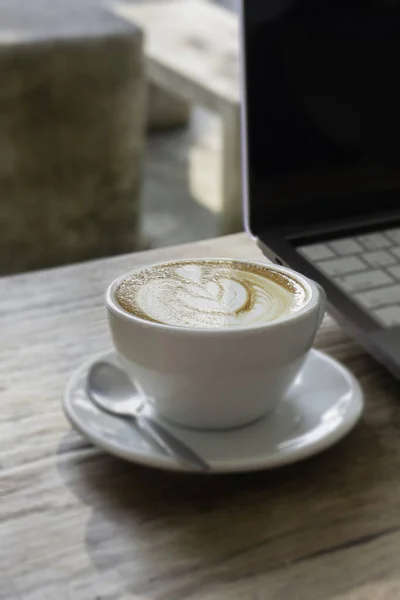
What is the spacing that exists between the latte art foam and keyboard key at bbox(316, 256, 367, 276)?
94 millimetres

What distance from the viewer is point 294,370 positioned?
0.36 m

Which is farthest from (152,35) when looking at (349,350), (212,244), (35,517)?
(35,517)

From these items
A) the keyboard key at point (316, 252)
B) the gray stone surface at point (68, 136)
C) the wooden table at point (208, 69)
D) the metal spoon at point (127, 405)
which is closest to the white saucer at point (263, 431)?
the metal spoon at point (127, 405)

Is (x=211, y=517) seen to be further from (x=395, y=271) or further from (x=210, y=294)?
(x=395, y=271)

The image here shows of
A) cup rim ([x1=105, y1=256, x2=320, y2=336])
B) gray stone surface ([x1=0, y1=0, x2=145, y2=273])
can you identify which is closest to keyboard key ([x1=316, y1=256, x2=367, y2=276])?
cup rim ([x1=105, y1=256, x2=320, y2=336])

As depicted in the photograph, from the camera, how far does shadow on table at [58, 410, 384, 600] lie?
0.31 meters

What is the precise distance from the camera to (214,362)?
1.11 ft

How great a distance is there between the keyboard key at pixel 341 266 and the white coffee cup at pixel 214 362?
0.38ft

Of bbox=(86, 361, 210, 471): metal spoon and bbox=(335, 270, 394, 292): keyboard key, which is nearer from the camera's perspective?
bbox=(86, 361, 210, 471): metal spoon

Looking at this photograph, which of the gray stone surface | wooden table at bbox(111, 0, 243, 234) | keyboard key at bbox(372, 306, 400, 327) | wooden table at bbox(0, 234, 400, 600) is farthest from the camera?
wooden table at bbox(111, 0, 243, 234)

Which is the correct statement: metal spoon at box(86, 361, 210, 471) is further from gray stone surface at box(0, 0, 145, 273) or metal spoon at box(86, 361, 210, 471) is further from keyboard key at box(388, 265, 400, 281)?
gray stone surface at box(0, 0, 145, 273)

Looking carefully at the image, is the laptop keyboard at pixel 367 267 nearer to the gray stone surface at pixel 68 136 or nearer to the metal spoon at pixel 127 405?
the metal spoon at pixel 127 405

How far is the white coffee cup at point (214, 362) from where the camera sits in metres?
0.34

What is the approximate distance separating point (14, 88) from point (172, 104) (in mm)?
1161
